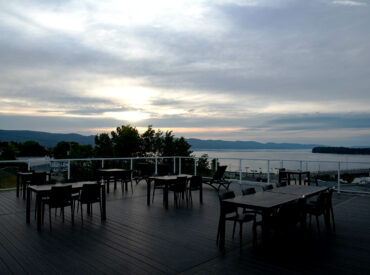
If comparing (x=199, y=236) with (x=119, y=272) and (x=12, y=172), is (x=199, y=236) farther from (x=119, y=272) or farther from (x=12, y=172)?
(x=12, y=172)

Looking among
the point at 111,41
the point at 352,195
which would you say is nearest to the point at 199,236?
the point at 352,195

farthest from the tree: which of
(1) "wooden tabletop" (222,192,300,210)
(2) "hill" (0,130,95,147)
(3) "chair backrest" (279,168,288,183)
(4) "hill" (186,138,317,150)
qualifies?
(2) "hill" (0,130,95,147)

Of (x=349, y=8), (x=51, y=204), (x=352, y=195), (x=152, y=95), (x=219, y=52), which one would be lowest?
(x=352, y=195)

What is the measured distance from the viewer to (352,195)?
25.6 feet

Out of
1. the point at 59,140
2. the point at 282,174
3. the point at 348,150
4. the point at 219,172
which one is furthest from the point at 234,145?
the point at 219,172

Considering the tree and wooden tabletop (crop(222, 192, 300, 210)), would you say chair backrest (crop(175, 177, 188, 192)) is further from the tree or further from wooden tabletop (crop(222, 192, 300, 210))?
the tree

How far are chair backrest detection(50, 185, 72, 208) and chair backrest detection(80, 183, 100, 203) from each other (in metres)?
0.30

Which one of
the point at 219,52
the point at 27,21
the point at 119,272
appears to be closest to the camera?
the point at 119,272

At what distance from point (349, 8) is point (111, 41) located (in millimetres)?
7401

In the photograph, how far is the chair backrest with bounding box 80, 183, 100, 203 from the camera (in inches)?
196

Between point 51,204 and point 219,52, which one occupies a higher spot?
point 219,52

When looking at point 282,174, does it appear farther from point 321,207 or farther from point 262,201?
point 262,201

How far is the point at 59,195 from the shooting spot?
182 inches

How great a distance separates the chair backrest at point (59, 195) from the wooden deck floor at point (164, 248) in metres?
0.42
